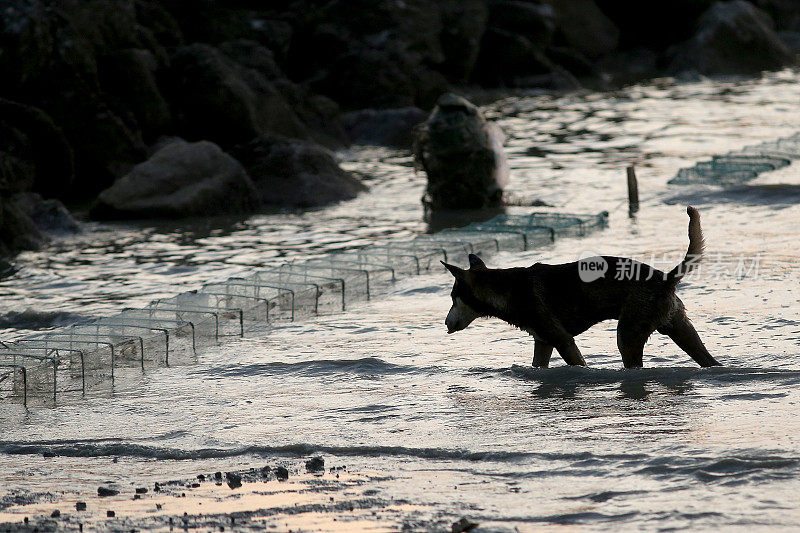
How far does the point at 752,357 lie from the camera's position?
35.0 feet

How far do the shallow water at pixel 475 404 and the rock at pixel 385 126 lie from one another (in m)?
13.3

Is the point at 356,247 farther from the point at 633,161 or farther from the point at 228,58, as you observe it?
the point at 228,58

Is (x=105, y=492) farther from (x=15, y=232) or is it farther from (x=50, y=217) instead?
(x=50, y=217)

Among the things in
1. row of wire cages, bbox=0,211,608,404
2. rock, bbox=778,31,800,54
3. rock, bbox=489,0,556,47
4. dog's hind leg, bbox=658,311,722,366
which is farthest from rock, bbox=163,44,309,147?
rock, bbox=778,31,800,54

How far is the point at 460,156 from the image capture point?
20797 millimetres

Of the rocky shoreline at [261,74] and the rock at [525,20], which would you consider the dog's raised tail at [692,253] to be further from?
the rock at [525,20]

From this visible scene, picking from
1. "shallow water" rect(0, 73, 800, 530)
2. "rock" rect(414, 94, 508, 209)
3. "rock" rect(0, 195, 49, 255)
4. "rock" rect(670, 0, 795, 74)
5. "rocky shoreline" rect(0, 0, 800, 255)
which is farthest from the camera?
"rock" rect(670, 0, 795, 74)

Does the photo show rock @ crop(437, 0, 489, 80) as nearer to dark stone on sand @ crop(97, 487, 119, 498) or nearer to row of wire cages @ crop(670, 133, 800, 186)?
row of wire cages @ crop(670, 133, 800, 186)

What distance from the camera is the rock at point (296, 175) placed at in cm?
2330

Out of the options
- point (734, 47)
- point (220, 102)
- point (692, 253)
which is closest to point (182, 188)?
point (220, 102)

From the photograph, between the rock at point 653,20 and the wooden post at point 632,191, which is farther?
the rock at point 653,20

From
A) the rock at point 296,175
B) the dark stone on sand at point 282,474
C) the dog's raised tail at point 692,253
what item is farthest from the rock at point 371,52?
the dark stone on sand at point 282,474

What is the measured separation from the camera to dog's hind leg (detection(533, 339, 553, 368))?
10.5m

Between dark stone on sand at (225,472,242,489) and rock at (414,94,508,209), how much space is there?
42.9ft
